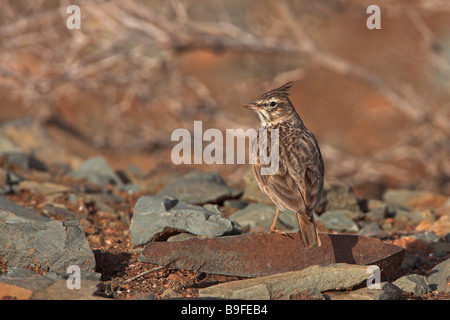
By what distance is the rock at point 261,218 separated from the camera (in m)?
6.59

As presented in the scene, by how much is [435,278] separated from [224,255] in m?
1.69

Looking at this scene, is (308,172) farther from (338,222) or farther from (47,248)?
(47,248)

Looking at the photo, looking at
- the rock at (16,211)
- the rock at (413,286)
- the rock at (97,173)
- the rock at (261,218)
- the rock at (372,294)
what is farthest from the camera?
the rock at (97,173)

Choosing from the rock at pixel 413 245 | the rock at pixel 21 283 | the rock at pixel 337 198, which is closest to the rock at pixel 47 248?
the rock at pixel 21 283

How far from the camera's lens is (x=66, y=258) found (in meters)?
4.70

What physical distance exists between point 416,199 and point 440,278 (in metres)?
3.80

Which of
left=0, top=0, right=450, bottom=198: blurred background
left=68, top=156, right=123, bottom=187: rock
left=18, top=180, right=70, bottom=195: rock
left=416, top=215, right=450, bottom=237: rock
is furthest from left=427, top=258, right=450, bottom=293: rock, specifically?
left=0, top=0, right=450, bottom=198: blurred background

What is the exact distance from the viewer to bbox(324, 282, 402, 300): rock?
14.0 feet

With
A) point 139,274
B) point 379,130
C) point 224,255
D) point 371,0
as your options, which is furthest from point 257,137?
point 379,130

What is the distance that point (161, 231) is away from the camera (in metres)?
5.41

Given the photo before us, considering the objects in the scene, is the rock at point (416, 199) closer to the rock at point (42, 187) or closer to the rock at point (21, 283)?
the rock at point (42, 187)

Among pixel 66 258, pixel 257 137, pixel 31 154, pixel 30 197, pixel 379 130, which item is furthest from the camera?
pixel 379 130

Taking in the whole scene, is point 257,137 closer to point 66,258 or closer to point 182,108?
point 66,258

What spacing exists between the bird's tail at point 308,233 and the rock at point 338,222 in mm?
1957
